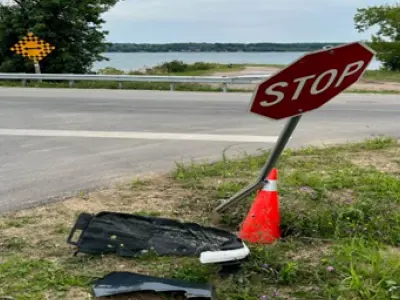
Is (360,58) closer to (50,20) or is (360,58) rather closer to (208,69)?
(50,20)

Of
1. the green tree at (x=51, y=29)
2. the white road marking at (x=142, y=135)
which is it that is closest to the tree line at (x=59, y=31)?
the green tree at (x=51, y=29)

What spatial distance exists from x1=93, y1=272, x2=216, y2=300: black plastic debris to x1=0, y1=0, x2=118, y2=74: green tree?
20.8 m

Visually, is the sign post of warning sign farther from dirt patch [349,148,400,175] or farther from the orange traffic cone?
the orange traffic cone

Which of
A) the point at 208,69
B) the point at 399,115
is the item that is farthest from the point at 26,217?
the point at 208,69

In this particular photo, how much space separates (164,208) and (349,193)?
1.66m

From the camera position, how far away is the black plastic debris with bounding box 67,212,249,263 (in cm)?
351

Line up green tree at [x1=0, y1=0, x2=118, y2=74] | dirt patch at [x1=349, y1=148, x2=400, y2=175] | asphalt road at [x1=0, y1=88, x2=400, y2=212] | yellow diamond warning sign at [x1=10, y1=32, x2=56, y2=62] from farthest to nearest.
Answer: green tree at [x1=0, y1=0, x2=118, y2=74], yellow diamond warning sign at [x1=10, y1=32, x2=56, y2=62], asphalt road at [x1=0, y1=88, x2=400, y2=212], dirt patch at [x1=349, y1=148, x2=400, y2=175]

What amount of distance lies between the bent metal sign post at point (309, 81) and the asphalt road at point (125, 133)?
2.79 m

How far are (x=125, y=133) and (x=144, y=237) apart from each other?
5.18m

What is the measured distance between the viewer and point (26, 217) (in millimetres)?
4359

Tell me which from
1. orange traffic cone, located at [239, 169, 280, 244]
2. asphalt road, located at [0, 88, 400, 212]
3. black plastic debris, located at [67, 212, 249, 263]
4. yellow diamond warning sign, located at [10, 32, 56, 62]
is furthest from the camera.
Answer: yellow diamond warning sign, located at [10, 32, 56, 62]

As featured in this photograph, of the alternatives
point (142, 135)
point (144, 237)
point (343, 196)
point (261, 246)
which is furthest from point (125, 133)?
point (261, 246)

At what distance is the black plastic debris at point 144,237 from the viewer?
351 cm

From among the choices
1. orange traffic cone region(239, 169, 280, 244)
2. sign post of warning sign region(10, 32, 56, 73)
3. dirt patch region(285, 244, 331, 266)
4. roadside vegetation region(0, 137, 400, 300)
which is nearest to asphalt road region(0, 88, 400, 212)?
roadside vegetation region(0, 137, 400, 300)
